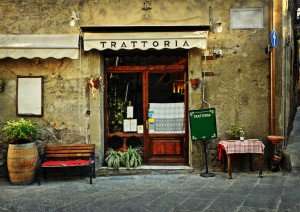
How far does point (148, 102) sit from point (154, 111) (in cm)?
24

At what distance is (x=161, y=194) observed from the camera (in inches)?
298

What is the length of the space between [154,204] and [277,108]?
376cm

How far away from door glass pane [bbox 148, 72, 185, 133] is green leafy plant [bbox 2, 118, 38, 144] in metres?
2.58

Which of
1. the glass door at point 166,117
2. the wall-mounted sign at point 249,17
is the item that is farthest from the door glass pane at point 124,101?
the wall-mounted sign at point 249,17

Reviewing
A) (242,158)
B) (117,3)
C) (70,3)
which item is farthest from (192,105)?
(70,3)

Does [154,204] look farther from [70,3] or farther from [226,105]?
[70,3]

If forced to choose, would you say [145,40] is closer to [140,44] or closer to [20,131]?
[140,44]

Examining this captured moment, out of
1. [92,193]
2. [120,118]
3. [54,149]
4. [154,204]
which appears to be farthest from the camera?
[120,118]

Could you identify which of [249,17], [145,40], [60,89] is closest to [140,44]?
[145,40]

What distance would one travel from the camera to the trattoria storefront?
9.69m

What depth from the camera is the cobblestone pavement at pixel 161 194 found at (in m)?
6.77

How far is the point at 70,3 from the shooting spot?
938 cm

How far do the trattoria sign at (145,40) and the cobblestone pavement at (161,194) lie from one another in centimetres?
271

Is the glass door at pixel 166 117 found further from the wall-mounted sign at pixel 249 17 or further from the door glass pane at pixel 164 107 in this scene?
the wall-mounted sign at pixel 249 17
